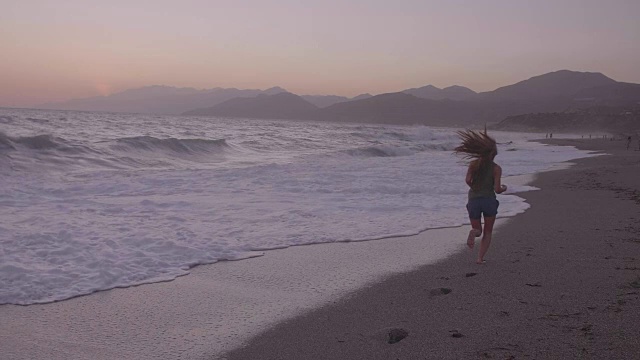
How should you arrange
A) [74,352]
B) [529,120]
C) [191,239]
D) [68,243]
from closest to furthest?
[74,352] < [68,243] < [191,239] < [529,120]

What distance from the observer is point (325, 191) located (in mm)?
13320

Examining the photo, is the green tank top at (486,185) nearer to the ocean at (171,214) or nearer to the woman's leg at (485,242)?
the woman's leg at (485,242)

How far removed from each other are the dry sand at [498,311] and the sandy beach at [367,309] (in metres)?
0.01

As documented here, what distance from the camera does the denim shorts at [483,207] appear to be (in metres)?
6.59

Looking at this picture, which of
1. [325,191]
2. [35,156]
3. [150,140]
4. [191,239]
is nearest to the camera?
[191,239]

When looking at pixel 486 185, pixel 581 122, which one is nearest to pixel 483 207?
pixel 486 185

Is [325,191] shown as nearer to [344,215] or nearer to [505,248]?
[344,215]

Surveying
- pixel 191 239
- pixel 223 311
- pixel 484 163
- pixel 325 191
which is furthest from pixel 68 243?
pixel 325 191

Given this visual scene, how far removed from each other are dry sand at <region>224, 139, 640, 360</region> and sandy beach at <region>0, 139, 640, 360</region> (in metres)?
0.01

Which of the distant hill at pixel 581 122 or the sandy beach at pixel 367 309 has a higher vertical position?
the distant hill at pixel 581 122

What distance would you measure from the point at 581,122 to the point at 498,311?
123635 millimetres

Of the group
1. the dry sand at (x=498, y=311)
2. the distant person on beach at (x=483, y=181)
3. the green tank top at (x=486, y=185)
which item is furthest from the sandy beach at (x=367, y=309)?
the green tank top at (x=486, y=185)

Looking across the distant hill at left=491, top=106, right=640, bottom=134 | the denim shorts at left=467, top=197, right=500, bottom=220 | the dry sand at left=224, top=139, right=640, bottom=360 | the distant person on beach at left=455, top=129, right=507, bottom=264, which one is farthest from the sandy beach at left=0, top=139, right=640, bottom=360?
the distant hill at left=491, top=106, right=640, bottom=134

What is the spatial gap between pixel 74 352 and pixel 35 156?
56.7 feet
